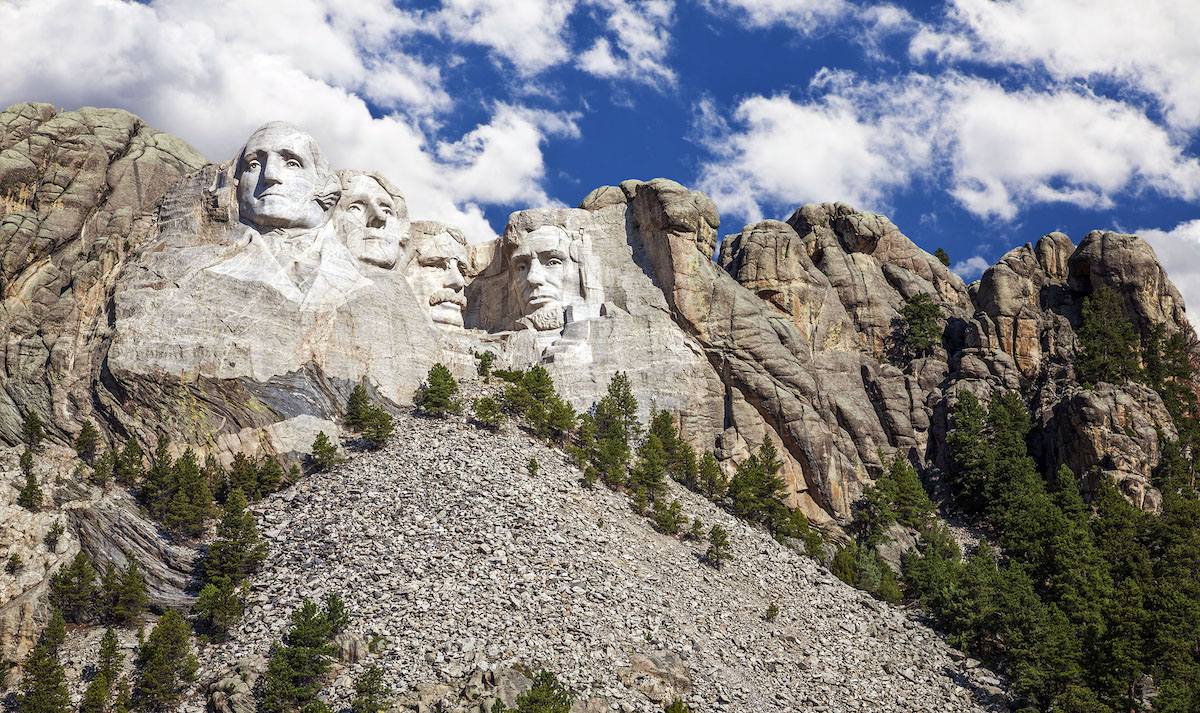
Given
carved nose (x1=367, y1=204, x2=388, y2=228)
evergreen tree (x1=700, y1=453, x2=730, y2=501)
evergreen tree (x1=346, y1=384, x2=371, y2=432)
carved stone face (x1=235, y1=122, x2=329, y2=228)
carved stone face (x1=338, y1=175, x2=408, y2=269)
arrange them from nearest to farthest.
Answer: evergreen tree (x1=346, y1=384, x2=371, y2=432)
carved stone face (x1=235, y1=122, x2=329, y2=228)
evergreen tree (x1=700, y1=453, x2=730, y2=501)
carved stone face (x1=338, y1=175, x2=408, y2=269)
carved nose (x1=367, y1=204, x2=388, y2=228)

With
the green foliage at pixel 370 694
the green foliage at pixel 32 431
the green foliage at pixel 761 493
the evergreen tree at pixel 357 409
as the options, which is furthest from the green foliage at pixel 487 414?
the green foliage at pixel 370 694

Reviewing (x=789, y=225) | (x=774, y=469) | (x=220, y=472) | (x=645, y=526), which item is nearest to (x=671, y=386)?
(x=774, y=469)

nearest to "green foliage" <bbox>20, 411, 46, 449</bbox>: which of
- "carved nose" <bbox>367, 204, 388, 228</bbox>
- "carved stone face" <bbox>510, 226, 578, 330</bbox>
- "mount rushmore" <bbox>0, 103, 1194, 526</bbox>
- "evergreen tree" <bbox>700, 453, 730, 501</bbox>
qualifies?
"mount rushmore" <bbox>0, 103, 1194, 526</bbox>

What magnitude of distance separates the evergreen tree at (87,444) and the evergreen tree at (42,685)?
1180 centimetres

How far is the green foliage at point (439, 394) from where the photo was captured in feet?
206

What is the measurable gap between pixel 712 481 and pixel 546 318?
44.9ft

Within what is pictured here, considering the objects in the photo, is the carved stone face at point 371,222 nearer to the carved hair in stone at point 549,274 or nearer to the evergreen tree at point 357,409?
the carved hair in stone at point 549,274

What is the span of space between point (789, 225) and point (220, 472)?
4062 cm

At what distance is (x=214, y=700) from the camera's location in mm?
44156

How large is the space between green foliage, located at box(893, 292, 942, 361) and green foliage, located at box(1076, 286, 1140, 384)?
8548 millimetres

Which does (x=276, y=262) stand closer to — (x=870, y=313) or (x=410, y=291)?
(x=410, y=291)

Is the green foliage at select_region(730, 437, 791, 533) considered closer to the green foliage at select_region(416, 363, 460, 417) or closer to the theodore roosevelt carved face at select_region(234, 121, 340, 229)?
the green foliage at select_region(416, 363, 460, 417)

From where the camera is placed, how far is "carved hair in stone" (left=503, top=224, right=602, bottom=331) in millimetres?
73250

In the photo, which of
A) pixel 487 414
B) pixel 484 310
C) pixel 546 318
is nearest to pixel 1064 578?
pixel 487 414
